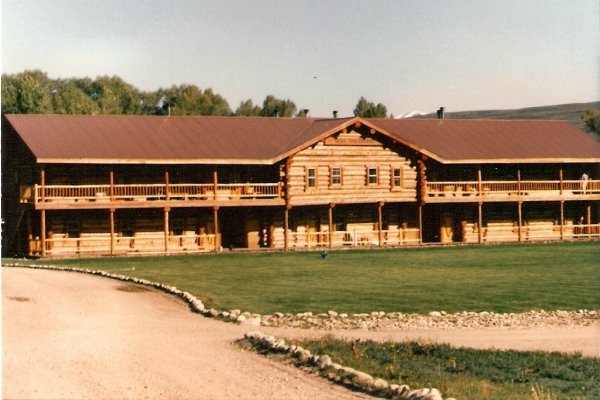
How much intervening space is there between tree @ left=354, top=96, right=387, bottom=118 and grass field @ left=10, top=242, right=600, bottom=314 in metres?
56.5

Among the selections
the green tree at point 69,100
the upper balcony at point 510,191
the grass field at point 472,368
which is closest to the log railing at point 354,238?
the upper balcony at point 510,191

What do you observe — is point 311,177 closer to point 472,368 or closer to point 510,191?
point 510,191

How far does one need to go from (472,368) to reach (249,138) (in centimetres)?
3636

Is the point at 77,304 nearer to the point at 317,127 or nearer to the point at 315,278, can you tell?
the point at 315,278

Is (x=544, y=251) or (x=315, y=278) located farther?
(x=544, y=251)

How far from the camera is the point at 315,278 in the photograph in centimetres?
3356

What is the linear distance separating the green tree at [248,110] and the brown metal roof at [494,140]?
53385mm

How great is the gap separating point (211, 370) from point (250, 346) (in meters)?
2.76

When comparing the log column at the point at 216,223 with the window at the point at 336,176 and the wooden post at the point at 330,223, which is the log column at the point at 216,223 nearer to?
the wooden post at the point at 330,223

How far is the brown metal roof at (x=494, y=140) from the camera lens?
54531mm

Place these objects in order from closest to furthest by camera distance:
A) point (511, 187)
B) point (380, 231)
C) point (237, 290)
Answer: point (237, 290), point (380, 231), point (511, 187)

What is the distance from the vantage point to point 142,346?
1941 cm

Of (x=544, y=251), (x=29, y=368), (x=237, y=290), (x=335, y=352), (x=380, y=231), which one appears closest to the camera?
(x=29, y=368)

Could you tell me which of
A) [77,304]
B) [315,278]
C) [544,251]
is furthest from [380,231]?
A: [77,304]
